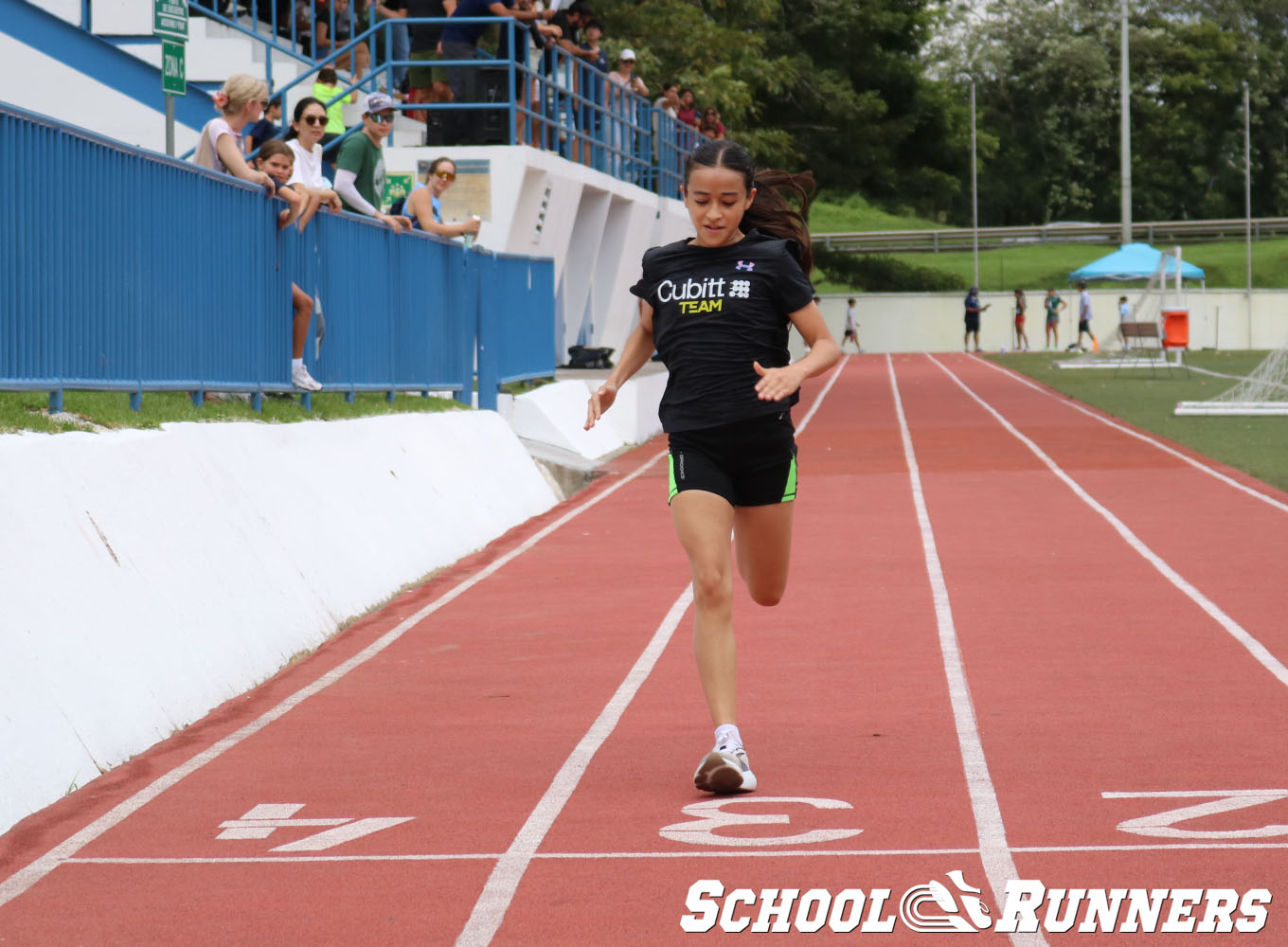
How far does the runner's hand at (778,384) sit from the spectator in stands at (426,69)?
1782 cm

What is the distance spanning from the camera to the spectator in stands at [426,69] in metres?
23.2

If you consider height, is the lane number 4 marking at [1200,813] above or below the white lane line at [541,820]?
above

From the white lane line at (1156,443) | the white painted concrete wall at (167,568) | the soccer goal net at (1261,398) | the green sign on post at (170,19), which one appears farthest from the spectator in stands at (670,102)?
the green sign on post at (170,19)

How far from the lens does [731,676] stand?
6.31 meters

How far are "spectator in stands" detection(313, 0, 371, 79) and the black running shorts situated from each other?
56.7ft

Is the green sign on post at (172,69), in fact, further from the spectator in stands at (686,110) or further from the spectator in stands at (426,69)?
the spectator in stands at (686,110)

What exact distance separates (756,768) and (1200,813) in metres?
1.58

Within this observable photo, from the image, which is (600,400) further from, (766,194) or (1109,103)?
(1109,103)

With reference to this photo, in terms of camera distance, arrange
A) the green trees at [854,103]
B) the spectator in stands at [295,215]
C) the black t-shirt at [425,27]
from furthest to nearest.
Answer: the green trees at [854,103], the black t-shirt at [425,27], the spectator in stands at [295,215]

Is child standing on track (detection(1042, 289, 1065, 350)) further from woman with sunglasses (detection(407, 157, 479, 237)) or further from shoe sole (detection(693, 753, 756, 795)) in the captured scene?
shoe sole (detection(693, 753, 756, 795))

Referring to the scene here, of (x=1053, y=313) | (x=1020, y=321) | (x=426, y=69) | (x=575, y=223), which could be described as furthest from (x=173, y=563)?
(x=1020, y=321)

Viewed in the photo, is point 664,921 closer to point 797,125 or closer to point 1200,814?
point 1200,814

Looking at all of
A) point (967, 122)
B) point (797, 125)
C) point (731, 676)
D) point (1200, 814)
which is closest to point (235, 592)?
point (731, 676)

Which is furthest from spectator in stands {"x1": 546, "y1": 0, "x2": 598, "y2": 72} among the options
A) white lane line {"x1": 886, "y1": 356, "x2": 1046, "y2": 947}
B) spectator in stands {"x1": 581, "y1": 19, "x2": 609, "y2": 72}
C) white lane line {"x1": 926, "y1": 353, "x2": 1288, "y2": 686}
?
white lane line {"x1": 886, "y1": 356, "x2": 1046, "y2": 947}
